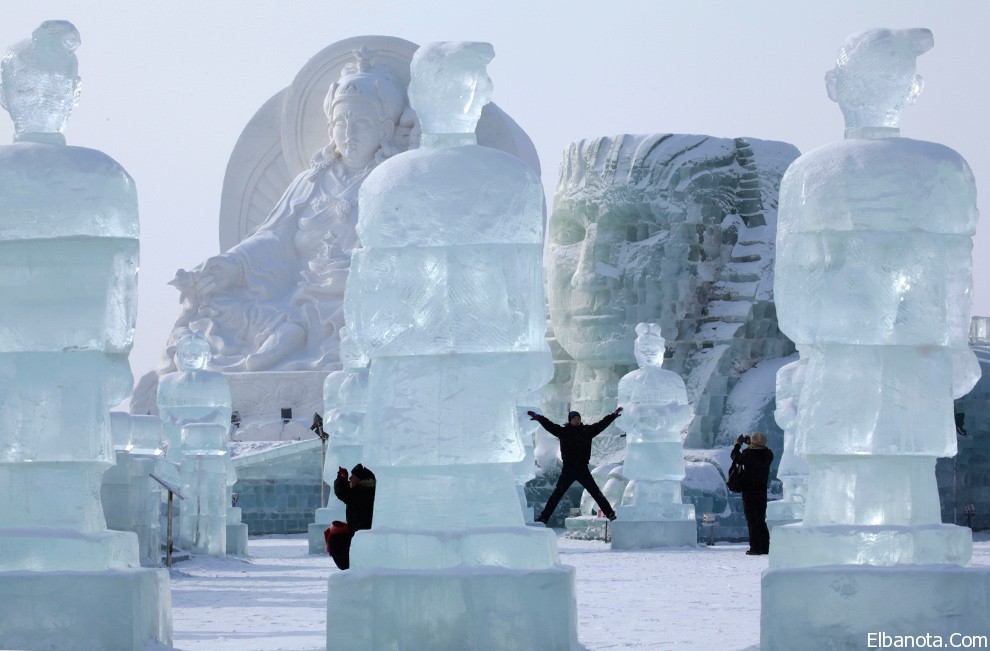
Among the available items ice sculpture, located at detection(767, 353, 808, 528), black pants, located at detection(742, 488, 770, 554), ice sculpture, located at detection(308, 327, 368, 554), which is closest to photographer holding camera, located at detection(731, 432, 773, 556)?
black pants, located at detection(742, 488, 770, 554)

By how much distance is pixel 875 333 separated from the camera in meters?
6.33

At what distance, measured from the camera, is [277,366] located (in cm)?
2373

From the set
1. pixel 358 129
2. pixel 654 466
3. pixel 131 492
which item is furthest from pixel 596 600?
pixel 358 129

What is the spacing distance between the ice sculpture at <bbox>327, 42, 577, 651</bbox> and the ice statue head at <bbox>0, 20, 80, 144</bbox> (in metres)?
1.43

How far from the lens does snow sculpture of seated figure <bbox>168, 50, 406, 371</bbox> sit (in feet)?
79.2

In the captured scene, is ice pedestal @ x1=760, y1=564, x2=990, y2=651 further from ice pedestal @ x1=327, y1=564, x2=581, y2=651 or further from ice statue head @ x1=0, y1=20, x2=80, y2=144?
ice statue head @ x1=0, y1=20, x2=80, y2=144

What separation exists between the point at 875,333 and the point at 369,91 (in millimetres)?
19866

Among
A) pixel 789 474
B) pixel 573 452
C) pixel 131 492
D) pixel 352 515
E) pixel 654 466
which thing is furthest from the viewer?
pixel 654 466

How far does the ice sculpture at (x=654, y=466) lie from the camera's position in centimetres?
1478

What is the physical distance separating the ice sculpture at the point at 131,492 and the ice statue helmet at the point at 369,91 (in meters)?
13.8

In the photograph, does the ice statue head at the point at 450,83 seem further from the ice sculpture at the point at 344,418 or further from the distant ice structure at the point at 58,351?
the ice sculpture at the point at 344,418

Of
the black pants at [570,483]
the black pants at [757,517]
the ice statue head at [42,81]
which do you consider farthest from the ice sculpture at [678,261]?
the ice statue head at [42,81]

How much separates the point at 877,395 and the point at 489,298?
4.61ft

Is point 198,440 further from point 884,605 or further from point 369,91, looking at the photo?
point 369,91
